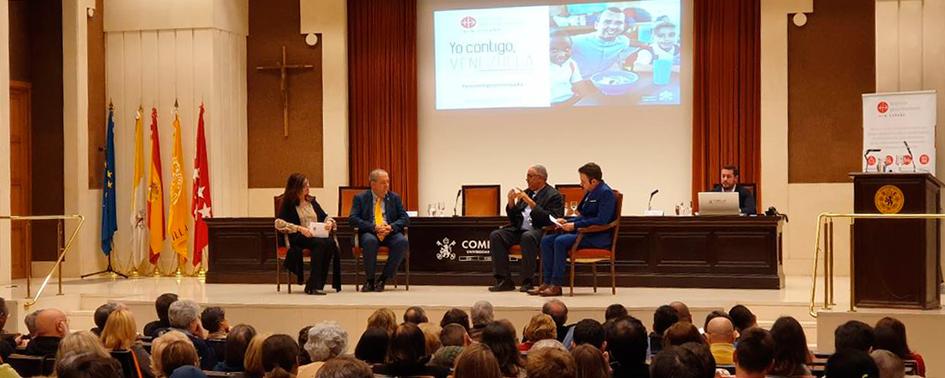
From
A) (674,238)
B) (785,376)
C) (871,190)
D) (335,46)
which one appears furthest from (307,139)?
(785,376)

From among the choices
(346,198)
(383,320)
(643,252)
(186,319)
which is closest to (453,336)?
(383,320)

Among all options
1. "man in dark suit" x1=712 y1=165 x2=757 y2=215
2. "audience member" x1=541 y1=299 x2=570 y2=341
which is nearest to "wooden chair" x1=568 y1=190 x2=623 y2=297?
"man in dark suit" x1=712 y1=165 x2=757 y2=215

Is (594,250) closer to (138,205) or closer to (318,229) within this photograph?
(318,229)

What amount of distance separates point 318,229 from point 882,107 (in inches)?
214

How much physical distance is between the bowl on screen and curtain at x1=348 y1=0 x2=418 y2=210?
215 cm

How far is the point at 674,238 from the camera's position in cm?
1115

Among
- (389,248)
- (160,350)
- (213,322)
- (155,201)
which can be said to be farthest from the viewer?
(155,201)

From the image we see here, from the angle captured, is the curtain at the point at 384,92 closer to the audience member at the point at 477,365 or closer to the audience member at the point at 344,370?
the audience member at the point at 477,365

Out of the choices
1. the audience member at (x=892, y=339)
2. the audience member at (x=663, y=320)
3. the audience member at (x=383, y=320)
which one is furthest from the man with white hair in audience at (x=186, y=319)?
the audience member at (x=892, y=339)

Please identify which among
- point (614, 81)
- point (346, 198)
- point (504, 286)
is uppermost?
point (614, 81)

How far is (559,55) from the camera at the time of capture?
1394 cm

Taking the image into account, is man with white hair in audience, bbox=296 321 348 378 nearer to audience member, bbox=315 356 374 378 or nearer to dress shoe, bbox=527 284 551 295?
audience member, bbox=315 356 374 378

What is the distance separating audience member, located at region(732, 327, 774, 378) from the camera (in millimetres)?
4391

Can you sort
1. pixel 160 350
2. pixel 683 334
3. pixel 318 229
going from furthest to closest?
pixel 318 229, pixel 683 334, pixel 160 350
